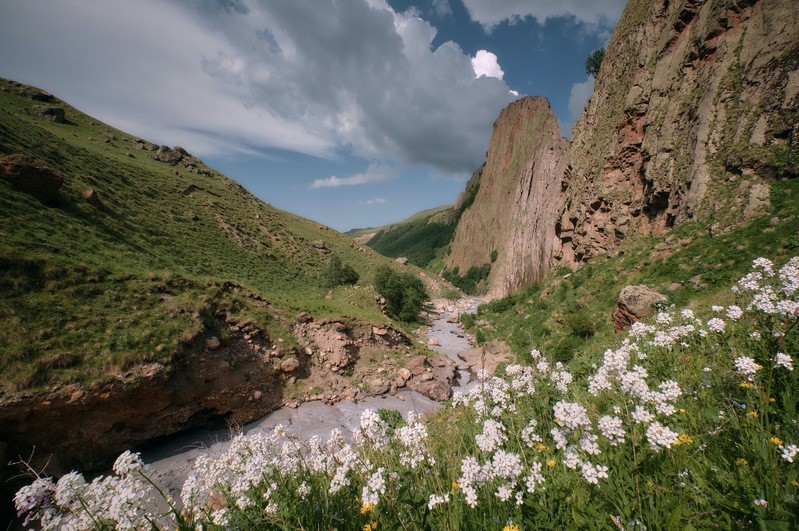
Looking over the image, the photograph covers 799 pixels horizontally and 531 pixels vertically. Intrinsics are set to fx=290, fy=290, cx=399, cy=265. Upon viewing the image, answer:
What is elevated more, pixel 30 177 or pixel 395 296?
pixel 30 177

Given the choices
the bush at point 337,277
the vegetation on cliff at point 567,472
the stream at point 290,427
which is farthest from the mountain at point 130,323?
the vegetation on cliff at point 567,472

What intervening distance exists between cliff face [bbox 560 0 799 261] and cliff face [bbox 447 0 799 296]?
58 millimetres

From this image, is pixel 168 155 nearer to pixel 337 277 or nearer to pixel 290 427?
pixel 337 277

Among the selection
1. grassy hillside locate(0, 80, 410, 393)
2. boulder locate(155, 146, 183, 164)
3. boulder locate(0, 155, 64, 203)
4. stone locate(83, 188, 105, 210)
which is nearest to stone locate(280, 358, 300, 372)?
grassy hillside locate(0, 80, 410, 393)

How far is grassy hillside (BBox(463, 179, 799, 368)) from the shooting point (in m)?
10.8

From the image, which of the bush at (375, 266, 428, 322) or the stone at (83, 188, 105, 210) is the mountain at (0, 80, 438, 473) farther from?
the bush at (375, 266, 428, 322)

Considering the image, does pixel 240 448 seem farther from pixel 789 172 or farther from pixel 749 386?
pixel 789 172

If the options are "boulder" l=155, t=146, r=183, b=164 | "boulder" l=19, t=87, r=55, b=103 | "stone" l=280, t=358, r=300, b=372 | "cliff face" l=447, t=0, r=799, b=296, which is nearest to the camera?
"cliff face" l=447, t=0, r=799, b=296

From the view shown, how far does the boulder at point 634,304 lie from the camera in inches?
462

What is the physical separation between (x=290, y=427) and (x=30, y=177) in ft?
77.1

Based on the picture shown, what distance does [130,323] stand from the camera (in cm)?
1348

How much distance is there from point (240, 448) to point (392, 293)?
1168 inches

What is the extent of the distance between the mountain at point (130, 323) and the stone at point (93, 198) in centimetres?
9

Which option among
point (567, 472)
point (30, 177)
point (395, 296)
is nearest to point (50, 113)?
point (30, 177)
